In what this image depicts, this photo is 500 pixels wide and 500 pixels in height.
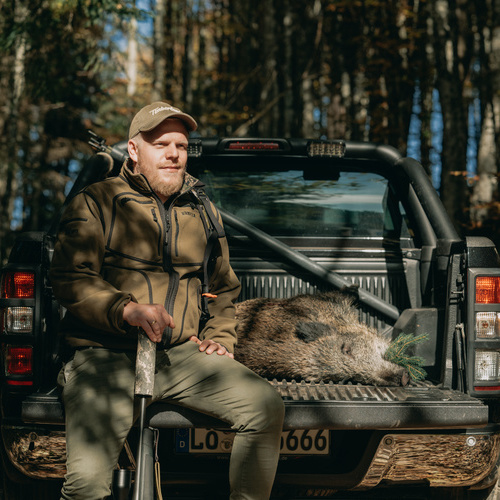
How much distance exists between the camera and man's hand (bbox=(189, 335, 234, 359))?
3.35 metres

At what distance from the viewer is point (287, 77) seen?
2066 centimetres

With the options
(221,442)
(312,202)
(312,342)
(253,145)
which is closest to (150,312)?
(221,442)

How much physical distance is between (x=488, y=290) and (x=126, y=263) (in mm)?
1749

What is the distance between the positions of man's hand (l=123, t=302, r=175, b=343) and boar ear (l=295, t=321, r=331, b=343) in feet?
3.92

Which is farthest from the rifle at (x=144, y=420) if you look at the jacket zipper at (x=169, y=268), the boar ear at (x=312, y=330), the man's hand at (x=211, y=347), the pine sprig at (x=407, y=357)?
the pine sprig at (x=407, y=357)

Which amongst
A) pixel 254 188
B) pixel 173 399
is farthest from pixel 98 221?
pixel 254 188

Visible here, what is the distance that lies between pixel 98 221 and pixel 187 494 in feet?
4.53

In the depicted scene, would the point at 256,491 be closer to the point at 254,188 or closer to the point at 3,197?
the point at 254,188

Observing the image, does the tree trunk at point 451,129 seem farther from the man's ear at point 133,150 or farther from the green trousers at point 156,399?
the green trousers at point 156,399

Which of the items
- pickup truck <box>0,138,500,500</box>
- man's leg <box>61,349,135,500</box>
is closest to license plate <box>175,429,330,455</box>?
pickup truck <box>0,138,500,500</box>

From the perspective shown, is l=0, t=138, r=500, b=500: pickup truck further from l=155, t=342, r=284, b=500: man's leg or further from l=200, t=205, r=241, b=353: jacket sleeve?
l=200, t=205, r=241, b=353: jacket sleeve

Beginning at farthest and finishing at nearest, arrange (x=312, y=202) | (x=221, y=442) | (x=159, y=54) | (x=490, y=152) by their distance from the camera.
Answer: (x=159, y=54), (x=490, y=152), (x=312, y=202), (x=221, y=442)

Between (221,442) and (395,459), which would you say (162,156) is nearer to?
(221,442)

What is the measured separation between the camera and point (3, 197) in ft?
65.9
